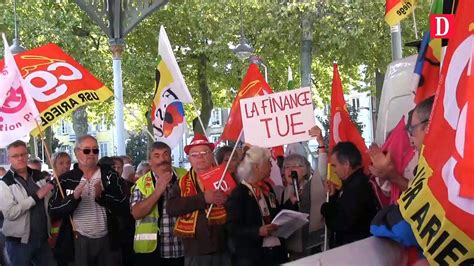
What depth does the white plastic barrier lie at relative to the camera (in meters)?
2.63

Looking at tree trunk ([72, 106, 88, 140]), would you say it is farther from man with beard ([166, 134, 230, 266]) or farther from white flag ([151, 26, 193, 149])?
man with beard ([166, 134, 230, 266])

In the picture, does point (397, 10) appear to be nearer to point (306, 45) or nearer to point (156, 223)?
point (156, 223)

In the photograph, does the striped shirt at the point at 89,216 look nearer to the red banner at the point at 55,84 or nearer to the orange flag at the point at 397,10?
the red banner at the point at 55,84

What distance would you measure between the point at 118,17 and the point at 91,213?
7074mm

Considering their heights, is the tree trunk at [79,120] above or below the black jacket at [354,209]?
above

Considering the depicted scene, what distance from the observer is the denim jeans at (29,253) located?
755cm

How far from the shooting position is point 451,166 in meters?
2.36

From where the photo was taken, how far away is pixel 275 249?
19.5 feet

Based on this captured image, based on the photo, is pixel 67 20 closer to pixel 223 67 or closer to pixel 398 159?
pixel 223 67

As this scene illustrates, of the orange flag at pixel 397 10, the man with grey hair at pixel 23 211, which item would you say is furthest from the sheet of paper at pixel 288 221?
the orange flag at pixel 397 10

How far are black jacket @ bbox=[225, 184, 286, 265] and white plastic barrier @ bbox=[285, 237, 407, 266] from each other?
264 cm

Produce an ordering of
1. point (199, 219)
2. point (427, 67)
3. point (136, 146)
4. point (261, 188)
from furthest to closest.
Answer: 1. point (136, 146)
2. point (199, 219)
3. point (261, 188)
4. point (427, 67)

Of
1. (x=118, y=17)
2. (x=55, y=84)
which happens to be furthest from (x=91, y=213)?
(x=118, y=17)

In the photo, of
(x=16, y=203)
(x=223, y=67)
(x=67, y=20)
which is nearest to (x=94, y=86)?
(x=16, y=203)
